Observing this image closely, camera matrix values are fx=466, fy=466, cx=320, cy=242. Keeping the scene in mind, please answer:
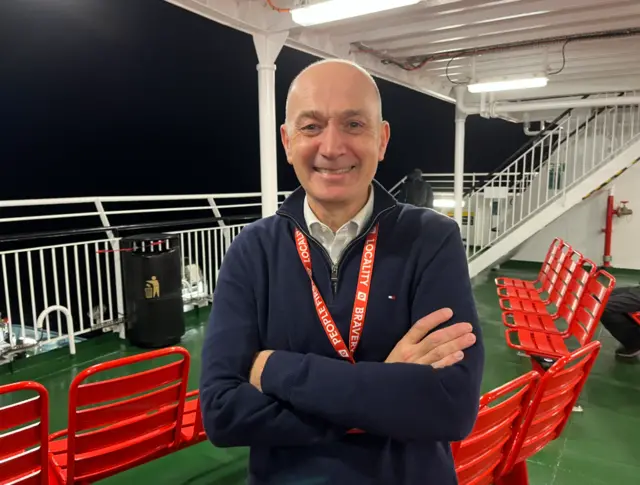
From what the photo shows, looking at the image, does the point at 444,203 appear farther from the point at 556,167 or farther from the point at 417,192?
the point at 556,167

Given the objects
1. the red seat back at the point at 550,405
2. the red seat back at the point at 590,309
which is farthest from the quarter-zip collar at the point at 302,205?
the red seat back at the point at 590,309

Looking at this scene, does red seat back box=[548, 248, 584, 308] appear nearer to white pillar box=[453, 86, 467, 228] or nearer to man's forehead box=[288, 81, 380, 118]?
Result: white pillar box=[453, 86, 467, 228]

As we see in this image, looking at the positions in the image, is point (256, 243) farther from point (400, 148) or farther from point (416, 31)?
point (400, 148)

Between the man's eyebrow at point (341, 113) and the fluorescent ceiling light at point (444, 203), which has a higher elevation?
the man's eyebrow at point (341, 113)

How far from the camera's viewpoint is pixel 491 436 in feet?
6.00

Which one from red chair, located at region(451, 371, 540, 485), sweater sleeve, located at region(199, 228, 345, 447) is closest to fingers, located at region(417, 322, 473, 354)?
sweater sleeve, located at region(199, 228, 345, 447)

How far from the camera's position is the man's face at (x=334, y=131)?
109 centimetres

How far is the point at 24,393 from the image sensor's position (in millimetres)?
3695

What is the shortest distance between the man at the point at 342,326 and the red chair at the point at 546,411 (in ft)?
3.72

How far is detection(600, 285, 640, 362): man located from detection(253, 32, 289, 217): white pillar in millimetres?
3578

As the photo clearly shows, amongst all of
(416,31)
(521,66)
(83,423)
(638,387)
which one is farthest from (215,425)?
(521,66)

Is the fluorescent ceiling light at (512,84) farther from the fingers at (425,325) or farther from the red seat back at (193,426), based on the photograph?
the fingers at (425,325)

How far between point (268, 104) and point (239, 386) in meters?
4.23

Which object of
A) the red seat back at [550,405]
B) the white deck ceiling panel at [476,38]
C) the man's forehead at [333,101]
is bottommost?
the red seat back at [550,405]
